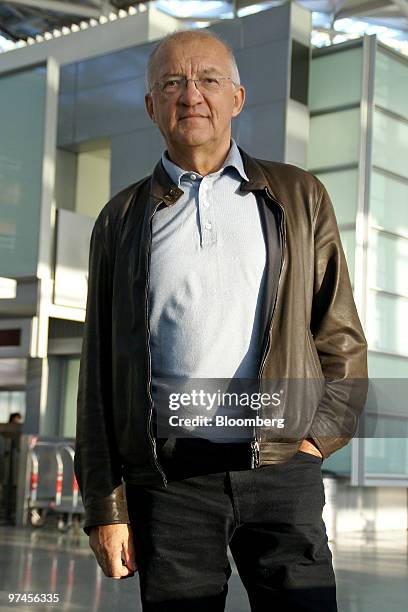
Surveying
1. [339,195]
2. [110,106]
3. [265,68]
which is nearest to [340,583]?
[339,195]

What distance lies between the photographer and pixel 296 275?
2271 millimetres

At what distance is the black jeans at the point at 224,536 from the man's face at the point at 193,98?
2.21 feet

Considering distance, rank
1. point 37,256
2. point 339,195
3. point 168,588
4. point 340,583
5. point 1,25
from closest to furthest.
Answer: point 168,588 → point 340,583 → point 339,195 → point 37,256 → point 1,25

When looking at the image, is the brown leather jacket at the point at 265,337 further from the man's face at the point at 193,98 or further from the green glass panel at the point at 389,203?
the green glass panel at the point at 389,203

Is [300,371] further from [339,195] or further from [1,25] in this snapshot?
[1,25]

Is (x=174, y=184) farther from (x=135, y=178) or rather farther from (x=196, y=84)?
(x=135, y=178)

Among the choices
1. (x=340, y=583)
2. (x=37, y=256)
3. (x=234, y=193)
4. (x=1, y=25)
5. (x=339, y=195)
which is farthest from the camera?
(x=1, y=25)

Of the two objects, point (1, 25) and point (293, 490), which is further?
point (1, 25)

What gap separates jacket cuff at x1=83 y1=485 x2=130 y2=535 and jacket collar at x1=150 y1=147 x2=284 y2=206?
0.63 meters

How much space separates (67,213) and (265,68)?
4.04m

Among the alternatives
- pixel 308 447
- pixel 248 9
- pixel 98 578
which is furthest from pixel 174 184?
pixel 248 9

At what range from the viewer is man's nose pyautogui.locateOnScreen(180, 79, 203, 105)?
231cm

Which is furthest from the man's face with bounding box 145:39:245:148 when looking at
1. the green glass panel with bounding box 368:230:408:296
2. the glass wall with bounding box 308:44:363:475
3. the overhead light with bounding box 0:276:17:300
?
the overhead light with bounding box 0:276:17:300

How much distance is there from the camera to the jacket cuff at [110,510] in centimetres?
226
